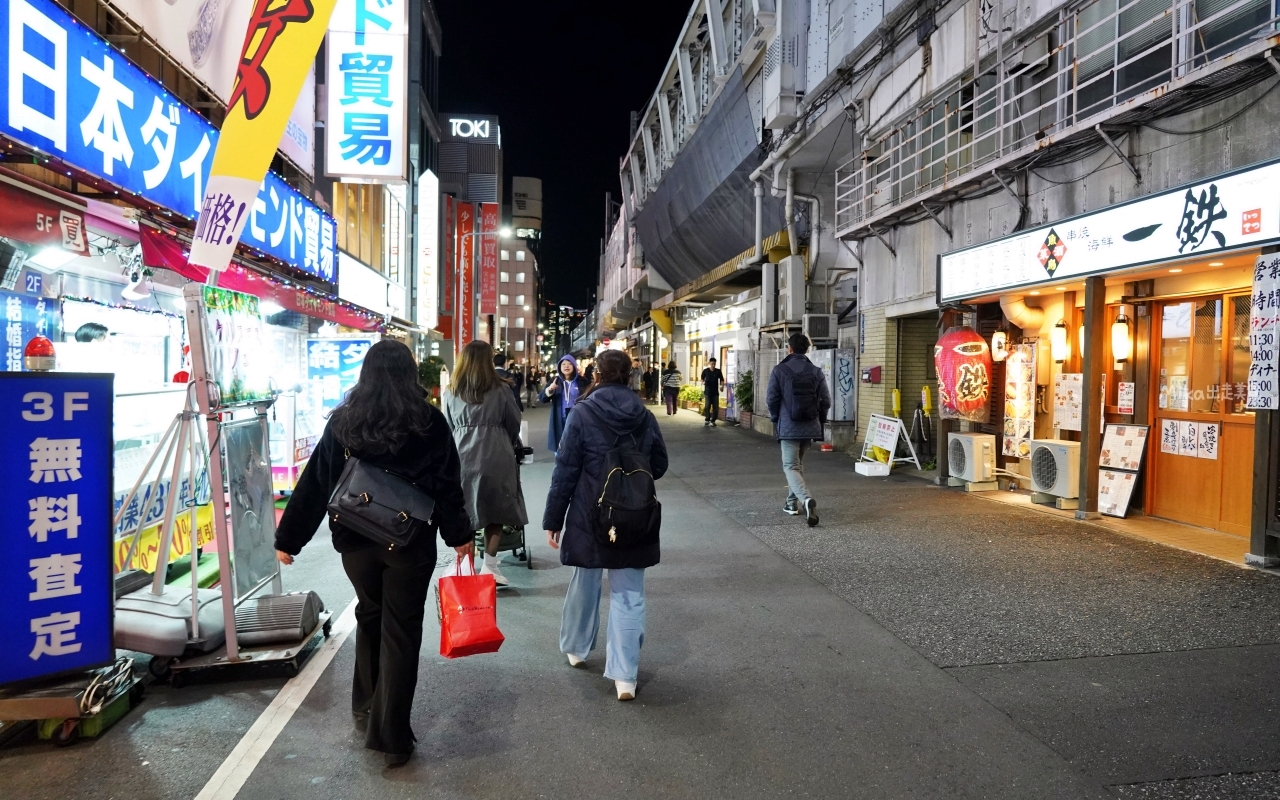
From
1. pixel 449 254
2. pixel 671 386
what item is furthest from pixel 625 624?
pixel 449 254

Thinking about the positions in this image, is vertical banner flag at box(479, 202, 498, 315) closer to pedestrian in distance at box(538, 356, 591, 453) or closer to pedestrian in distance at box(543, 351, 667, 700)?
pedestrian in distance at box(538, 356, 591, 453)

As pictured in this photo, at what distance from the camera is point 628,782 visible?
342 centimetres

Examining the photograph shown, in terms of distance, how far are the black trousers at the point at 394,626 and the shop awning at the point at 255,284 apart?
9.20 ft

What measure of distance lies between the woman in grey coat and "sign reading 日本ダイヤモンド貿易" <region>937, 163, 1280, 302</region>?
633 cm

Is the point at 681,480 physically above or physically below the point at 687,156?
below

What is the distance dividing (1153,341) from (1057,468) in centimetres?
182

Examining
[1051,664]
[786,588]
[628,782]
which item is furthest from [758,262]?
[628,782]

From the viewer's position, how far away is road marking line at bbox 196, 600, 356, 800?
3373 mm

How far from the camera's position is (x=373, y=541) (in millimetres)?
3549

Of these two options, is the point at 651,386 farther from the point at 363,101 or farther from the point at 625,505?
the point at 625,505

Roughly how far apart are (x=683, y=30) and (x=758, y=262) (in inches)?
506

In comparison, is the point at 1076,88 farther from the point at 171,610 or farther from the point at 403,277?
the point at 403,277

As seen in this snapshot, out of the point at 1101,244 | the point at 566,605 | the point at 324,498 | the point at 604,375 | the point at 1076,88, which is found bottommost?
the point at 566,605

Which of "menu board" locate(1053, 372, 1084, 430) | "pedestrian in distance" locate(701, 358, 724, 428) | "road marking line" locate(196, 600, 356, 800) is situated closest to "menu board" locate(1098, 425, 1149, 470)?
"menu board" locate(1053, 372, 1084, 430)
